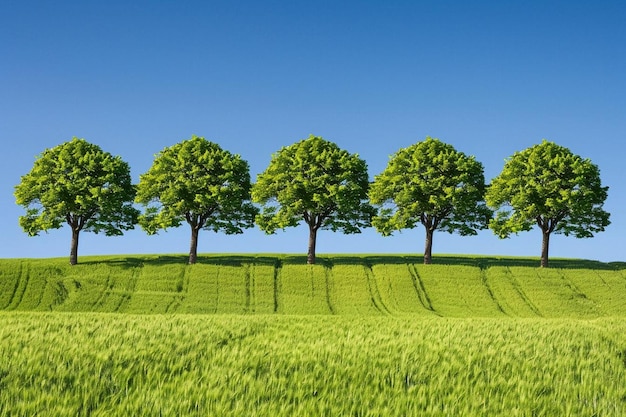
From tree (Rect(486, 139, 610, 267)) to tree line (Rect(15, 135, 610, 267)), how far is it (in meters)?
0.11

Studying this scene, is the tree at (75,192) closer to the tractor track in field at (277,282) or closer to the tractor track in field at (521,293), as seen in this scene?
the tractor track in field at (277,282)

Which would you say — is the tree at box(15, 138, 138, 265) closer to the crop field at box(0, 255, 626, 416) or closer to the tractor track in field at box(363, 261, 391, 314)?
the tractor track in field at box(363, 261, 391, 314)

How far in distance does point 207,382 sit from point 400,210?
5229 centimetres

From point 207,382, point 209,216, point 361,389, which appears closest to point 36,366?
point 207,382

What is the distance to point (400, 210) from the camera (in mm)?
60094

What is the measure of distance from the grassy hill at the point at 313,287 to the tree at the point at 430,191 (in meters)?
4.22

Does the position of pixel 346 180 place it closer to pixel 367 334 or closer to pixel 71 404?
pixel 367 334

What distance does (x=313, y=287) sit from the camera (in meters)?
52.3

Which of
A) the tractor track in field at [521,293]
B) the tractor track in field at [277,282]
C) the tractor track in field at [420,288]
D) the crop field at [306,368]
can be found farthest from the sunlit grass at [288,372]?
the tractor track in field at [521,293]

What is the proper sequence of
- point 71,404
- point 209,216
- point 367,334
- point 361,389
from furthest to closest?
point 209,216 < point 367,334 < point 361,389 < point 71,404

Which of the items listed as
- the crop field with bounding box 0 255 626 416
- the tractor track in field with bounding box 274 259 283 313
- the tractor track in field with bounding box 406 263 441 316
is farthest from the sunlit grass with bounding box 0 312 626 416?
the tractor track in field with bounding box 406 263 441 316

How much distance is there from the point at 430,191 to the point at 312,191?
1211 centimetres

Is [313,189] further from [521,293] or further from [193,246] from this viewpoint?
[521,293]

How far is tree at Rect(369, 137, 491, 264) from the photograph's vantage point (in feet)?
194
